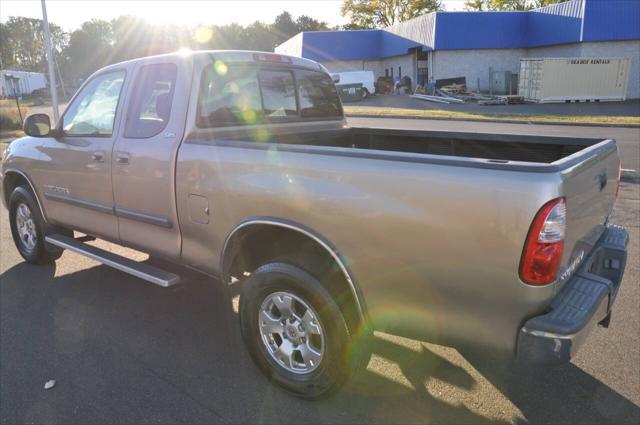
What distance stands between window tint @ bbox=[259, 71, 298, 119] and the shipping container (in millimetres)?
27072

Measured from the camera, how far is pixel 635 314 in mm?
3961

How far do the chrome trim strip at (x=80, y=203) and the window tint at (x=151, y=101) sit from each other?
66 centimetres

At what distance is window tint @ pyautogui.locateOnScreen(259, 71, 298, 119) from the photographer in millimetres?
4133

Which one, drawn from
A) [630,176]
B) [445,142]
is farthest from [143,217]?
[630,176]

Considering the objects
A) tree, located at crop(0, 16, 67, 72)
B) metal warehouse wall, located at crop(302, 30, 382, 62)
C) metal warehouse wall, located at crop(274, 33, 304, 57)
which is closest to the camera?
metal warehouse wall, located at crop(302, 30, 382, 62)

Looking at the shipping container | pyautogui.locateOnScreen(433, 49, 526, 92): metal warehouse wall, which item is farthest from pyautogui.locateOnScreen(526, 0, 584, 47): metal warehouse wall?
the shipping container

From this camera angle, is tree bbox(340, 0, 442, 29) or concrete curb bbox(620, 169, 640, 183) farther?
tree bbox(340, 0, 442, 29)

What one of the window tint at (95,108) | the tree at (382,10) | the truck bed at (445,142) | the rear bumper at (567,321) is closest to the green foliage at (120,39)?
the tree at (382,10)

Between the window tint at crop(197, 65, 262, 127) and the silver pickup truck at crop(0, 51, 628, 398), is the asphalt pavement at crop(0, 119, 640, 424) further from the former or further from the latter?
the window tint at crop(197, 65, 262, 127)

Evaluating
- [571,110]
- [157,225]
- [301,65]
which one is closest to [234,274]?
[157,225]

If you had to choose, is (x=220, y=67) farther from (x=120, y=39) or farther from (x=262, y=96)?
(x=120, y=39)

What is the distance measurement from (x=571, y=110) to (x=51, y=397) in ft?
85.1

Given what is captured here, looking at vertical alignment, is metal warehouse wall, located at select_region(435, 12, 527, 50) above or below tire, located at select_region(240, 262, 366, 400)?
above

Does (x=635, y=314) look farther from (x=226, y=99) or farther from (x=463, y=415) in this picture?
(x=226, y=99)
